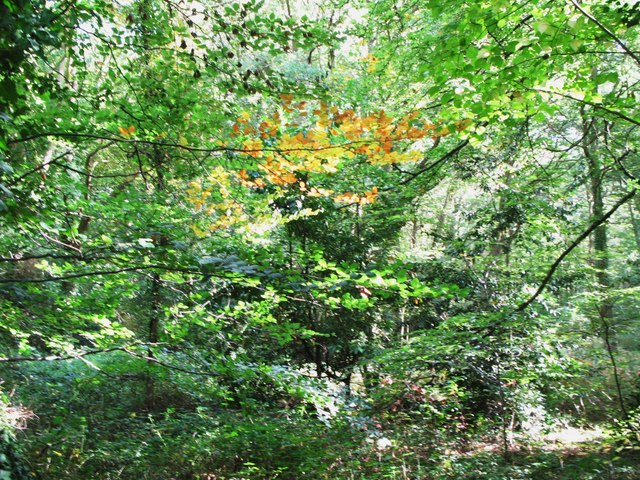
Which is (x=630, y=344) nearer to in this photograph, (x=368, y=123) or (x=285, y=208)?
(x=285, y=208)

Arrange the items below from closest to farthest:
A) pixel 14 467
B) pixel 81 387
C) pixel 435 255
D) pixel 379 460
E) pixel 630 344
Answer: pixel 14 467 → pixel 379 460 → pixel 81 387 → pixel 435 255 → pixel 630 344

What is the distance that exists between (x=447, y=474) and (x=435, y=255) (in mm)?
3832

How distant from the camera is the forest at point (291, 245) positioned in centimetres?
244

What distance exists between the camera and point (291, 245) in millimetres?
6102

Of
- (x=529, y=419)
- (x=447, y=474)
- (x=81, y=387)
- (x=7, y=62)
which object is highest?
(x=7, y=62)

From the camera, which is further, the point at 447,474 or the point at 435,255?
the point at 435,255

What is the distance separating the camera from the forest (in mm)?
2436

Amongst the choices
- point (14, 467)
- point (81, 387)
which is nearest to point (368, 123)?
point (14, 467)

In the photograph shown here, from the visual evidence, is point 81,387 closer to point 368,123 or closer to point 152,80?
point 152,80

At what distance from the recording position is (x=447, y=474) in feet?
15.2

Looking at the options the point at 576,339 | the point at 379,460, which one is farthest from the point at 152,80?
the point at 576,339

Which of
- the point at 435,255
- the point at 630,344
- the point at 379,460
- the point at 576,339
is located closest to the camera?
the point at 379,460

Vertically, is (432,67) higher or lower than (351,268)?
higher

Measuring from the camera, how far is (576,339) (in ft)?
17.8
